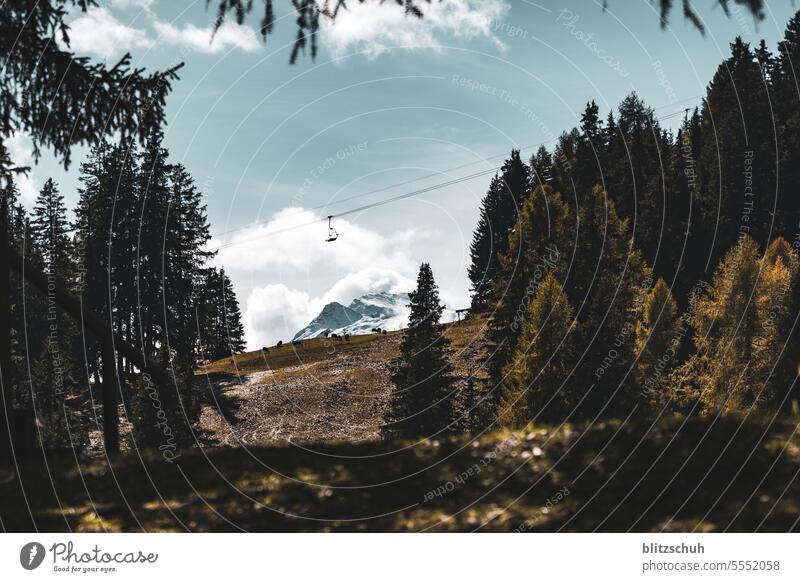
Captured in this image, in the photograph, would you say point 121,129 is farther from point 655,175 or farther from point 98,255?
point 655,175

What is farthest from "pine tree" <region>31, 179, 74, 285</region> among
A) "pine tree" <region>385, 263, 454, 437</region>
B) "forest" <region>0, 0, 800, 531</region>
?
"pine tree" <region>385, 263, 454, 437</region>

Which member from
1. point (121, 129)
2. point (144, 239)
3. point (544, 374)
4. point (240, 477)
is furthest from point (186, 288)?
point (240, 477)

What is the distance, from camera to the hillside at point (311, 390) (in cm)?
5125

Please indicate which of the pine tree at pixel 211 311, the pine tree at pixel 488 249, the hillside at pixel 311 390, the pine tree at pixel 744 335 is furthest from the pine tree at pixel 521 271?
the pine tree at pixel 488 249

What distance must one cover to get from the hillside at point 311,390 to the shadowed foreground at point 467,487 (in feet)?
113

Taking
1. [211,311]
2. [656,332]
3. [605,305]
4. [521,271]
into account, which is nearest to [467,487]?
[605,305]

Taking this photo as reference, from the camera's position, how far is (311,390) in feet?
206

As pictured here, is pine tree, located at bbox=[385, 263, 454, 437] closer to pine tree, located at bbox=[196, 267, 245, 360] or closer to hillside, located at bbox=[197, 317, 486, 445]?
hillside, located at bbox=[197, 317, 486, 445]

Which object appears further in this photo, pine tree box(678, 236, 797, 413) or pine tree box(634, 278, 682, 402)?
pine tree box(634, 278, 682, 402)

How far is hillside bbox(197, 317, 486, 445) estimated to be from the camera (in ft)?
168

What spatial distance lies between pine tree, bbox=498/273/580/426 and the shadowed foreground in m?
29.2

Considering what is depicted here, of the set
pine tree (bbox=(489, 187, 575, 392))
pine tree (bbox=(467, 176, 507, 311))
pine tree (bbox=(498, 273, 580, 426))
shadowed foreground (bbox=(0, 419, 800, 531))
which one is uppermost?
pine tree (bbox=(467, 176, 507, 311))

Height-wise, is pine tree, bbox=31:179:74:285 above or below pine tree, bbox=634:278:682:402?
above

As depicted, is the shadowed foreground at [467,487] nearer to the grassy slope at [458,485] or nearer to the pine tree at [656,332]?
the grassy slope at [458,485]
